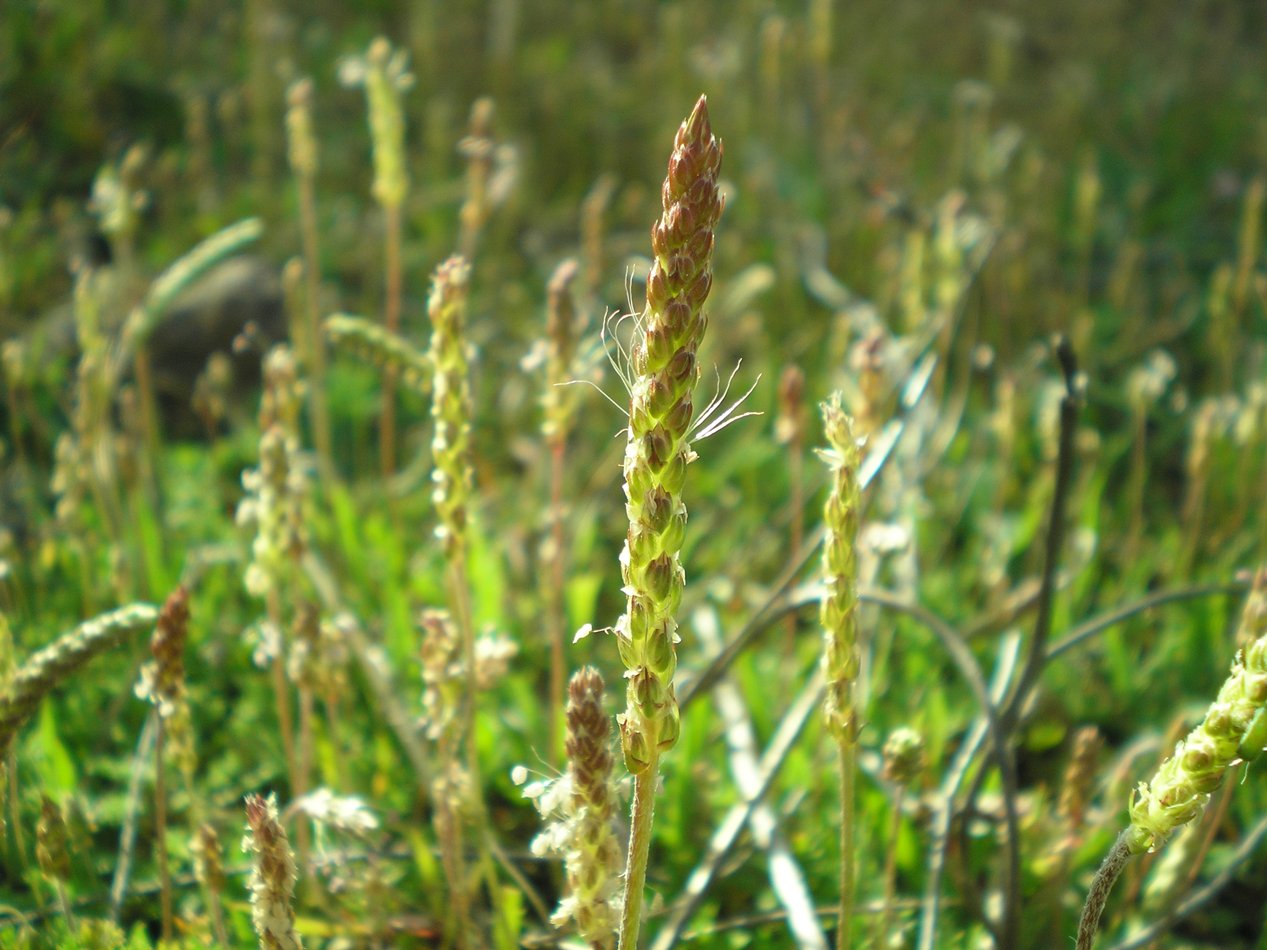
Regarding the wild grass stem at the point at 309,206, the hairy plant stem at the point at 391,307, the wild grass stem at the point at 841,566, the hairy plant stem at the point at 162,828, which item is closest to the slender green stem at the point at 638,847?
the wild grass stem at the point at 841,566

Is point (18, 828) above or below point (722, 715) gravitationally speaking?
below

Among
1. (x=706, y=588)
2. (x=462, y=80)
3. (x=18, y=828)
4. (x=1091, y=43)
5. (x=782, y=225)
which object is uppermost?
(x=1091, y=43)

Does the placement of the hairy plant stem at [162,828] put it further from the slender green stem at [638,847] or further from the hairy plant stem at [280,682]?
the slender green stem at [638,847]

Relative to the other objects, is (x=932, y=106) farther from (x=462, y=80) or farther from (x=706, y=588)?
(x=706, y=588)

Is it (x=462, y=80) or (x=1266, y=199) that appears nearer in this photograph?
(x=1266, y=199)

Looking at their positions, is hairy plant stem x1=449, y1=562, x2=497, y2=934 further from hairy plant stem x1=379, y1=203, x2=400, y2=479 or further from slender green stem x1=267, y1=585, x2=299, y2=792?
hairy plant stem x1=379, y1=203, x2=400, y2=479

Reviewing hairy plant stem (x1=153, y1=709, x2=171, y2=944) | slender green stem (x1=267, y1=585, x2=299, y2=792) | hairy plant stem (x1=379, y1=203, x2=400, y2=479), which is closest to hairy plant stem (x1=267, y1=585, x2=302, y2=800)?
slender green stem (x1=267, y1=585, x2=299, y2=792)

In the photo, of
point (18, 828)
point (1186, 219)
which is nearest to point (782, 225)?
point (1186, 219)
